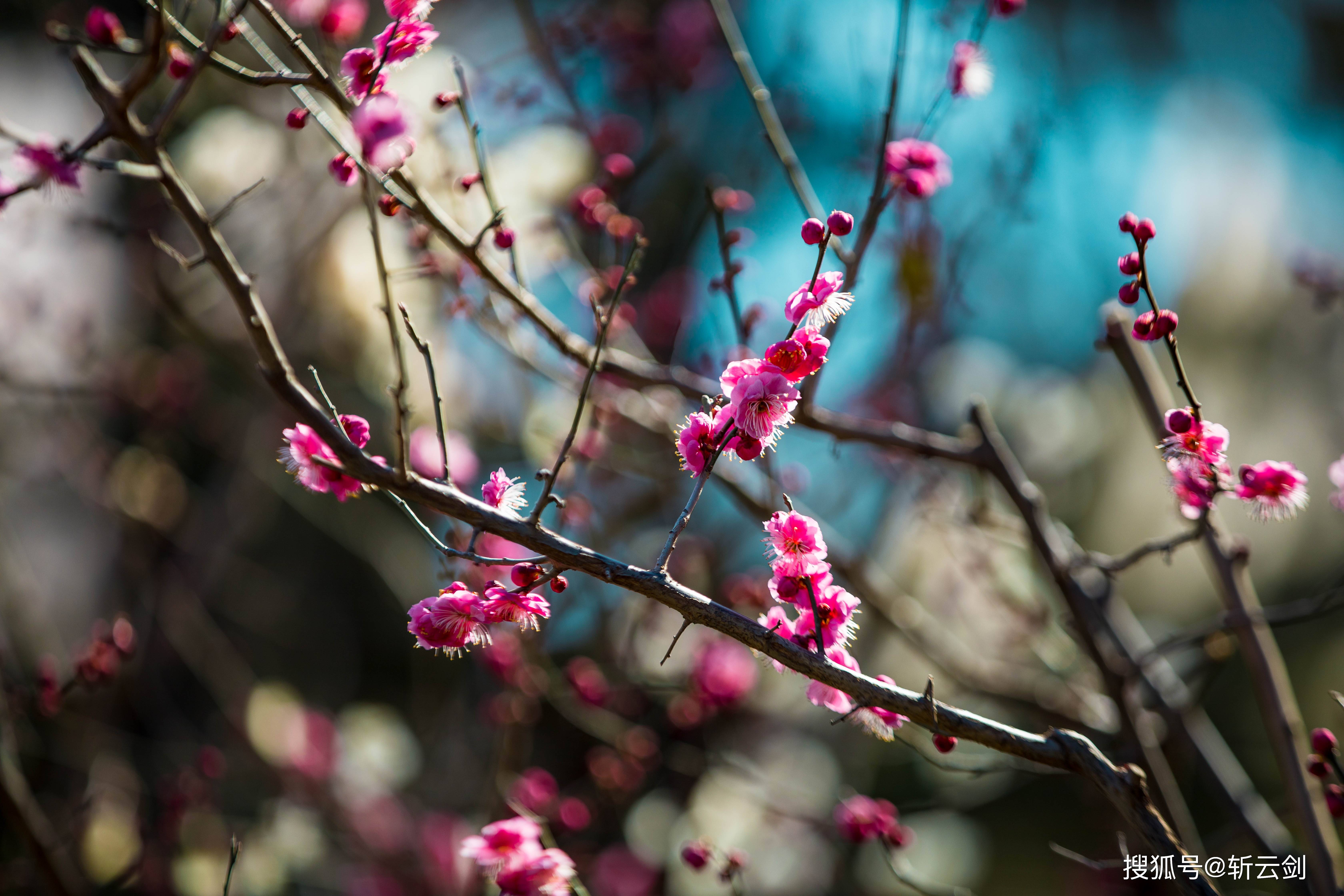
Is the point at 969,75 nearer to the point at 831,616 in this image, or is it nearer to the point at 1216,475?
the point at 1216,475

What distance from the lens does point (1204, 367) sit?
4535mm

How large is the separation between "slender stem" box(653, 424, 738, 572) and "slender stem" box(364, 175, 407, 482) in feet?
1.15

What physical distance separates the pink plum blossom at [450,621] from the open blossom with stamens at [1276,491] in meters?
1.17

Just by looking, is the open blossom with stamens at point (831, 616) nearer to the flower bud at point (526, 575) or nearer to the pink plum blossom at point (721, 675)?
the flower bud at point (526, 575)

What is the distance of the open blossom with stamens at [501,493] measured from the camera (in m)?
1.22

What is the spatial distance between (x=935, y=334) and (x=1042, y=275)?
5.21ft

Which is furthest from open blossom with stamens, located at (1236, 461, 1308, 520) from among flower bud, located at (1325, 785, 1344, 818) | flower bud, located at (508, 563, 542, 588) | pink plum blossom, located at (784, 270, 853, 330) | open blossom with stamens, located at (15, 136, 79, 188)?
open blossom with stamens, located at (15, 136, 79, 188)

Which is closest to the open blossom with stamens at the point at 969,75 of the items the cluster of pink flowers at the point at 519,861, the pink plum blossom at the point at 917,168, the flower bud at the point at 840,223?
the pink plum blossom at the point at 917,168

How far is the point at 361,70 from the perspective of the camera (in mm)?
1232

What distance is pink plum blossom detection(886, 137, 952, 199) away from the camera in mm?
1656

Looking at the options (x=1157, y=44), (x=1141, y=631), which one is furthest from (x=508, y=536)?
(x=1157, y=44)

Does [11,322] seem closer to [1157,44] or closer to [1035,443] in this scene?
[1035,443]

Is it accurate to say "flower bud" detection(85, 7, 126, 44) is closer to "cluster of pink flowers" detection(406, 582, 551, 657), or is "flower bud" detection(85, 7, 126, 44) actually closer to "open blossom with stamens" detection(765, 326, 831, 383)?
"cluster of pink flowers" detection(406, 582, 551, 657)

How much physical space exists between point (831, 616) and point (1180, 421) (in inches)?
23.4
